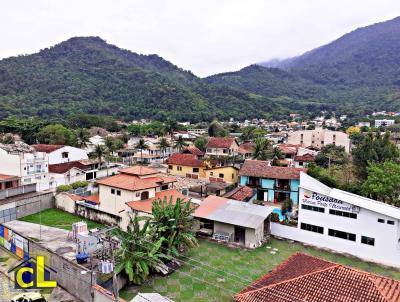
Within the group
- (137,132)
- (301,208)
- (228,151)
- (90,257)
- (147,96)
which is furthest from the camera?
(147,96)

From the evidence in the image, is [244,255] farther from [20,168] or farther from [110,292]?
[20,168]

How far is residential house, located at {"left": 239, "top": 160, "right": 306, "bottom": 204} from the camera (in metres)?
40.3

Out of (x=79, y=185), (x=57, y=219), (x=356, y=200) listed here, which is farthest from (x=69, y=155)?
(x=356, y=200)

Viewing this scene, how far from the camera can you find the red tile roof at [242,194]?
36.7 metres

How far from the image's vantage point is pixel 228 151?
2849 inches

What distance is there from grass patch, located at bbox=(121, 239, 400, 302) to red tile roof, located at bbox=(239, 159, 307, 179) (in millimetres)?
13046

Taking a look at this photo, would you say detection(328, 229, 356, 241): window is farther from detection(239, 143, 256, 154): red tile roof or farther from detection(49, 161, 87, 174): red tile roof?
detection(239, 143, 256, 154): red tile roof

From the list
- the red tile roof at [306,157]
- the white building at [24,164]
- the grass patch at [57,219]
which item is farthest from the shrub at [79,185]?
the red tile roof at [306,157]

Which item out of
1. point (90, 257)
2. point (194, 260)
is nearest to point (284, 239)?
point (194, 260)

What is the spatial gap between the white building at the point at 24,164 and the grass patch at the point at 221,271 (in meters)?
27.3

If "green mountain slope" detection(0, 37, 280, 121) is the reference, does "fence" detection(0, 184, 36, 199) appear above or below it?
below

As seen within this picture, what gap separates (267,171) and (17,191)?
98.0 ft

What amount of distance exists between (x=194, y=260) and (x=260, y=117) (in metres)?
162

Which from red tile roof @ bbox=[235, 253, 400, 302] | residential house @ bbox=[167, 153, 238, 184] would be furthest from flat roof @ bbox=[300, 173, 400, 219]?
residential house @ bbox=[167, 153, 238, 184]
